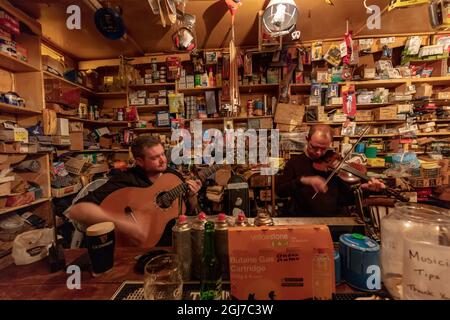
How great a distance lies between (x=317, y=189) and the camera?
171 centimetres

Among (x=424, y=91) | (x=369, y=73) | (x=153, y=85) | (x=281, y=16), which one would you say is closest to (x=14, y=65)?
(x=153, y=85)

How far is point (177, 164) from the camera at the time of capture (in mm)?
3037

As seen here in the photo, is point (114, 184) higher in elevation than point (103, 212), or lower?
higher

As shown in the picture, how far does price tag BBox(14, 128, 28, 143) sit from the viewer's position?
1.98m

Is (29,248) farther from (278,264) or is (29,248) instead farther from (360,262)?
(360,262)

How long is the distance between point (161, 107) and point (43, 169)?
1.73 meters

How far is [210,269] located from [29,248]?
77 centimetres

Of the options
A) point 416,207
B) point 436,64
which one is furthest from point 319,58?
point 416,207

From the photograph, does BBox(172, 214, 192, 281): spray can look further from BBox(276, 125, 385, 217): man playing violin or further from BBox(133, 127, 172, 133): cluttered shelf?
BBox(133, 127, 172, 133): cluttered shelf

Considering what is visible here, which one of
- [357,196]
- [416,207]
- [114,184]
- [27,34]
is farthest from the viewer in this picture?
[27,34]
